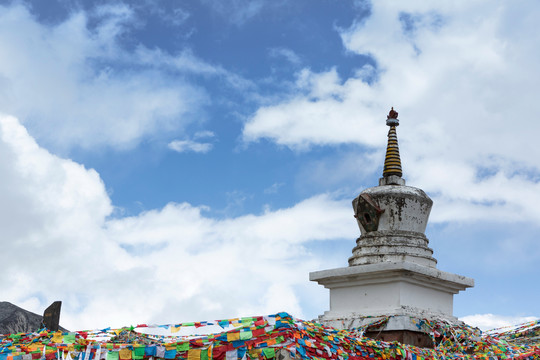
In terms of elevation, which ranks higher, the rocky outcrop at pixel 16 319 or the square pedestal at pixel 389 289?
the square pedestal at pixel 389 289

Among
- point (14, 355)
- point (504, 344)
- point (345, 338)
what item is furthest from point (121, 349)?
point (504, 344)

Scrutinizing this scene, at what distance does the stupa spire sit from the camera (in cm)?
1245

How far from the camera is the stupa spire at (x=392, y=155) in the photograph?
1245 centimetres

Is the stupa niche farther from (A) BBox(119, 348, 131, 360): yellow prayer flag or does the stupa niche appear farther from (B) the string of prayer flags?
(A) BBox(119, 348, 131, 360): yellow prayer flag

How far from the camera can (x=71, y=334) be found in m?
7.31

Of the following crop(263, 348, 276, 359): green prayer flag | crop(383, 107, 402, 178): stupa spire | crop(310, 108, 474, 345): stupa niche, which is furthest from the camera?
crop(383, 107, 402, 178): stupa spire

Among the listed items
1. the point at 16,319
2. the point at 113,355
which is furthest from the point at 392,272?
the point at 16,319

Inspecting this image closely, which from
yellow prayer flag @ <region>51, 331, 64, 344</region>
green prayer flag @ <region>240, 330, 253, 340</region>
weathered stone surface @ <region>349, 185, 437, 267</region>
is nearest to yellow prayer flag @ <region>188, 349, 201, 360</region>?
green prayer flag @ <region>240, 330, 253, 340</region>

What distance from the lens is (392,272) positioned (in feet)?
35.6

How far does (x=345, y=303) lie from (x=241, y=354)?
487 centimetres

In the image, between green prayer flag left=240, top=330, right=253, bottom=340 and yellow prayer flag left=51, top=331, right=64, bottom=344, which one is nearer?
green prayer flag left=240, top=330, right=253, bottom=340

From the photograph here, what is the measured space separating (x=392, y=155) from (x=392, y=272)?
259cm

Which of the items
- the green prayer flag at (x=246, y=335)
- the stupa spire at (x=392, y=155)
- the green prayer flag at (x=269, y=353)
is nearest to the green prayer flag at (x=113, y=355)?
the green prayer flag at (x=246, y=335)

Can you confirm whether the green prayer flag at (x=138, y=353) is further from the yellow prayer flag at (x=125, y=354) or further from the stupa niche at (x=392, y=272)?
the stupa niche at (x=392, y=272)
